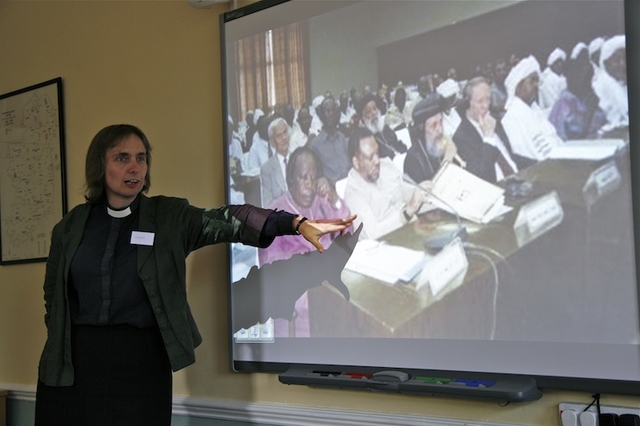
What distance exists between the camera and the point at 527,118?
189cm

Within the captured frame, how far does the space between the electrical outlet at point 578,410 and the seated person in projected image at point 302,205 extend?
2.75ft

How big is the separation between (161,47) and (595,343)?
6.38ft

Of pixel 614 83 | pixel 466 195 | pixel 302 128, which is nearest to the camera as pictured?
pixel 614 83

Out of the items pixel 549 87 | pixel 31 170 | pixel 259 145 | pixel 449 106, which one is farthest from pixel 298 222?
pixel 31 170

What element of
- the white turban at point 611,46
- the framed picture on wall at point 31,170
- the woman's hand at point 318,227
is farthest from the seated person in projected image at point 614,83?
the framed picture on wall at point 31,170

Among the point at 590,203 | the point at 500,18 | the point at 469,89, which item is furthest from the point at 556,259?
the point at 500,18

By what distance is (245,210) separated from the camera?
222 centimetres

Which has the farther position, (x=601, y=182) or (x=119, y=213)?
(x=119, y=213)

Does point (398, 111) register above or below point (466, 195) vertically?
above

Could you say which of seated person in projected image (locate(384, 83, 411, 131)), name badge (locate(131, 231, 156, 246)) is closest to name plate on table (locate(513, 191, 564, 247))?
seated person in projected image (locate(384, 83, 411, 131))

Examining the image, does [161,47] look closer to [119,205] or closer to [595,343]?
[119,205]

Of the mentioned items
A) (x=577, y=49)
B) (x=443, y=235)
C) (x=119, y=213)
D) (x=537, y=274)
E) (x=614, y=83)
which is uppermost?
(x=577, y=49)

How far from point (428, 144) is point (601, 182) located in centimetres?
50

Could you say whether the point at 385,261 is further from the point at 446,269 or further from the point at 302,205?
the point at 302,205
